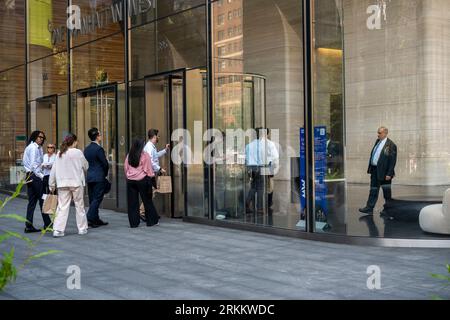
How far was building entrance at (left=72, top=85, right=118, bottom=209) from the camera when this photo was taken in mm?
14820

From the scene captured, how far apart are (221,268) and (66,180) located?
408 cm

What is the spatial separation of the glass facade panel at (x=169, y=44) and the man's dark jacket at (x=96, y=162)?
252 cm

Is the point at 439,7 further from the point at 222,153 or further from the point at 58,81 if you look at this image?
the point at 58,81

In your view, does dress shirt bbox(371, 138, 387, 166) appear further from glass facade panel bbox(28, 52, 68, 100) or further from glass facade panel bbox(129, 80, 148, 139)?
glass facade panel bbox(28, 52, 68, 100)

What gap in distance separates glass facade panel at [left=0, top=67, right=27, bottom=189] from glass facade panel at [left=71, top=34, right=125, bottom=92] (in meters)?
4.20

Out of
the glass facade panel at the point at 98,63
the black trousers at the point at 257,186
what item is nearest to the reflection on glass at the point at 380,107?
the black trousers at the point at 257,186

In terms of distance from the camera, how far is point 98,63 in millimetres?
15523

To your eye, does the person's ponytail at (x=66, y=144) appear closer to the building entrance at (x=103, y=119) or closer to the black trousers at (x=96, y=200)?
the black trousers at (x=96, y=200)

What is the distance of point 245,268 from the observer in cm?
728

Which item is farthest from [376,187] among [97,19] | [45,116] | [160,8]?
[45,116]

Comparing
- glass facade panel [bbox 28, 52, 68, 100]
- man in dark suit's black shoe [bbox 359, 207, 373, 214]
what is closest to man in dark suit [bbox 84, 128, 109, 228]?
man in dark suit's black shoe [bbox 359, 207, 373, 214]

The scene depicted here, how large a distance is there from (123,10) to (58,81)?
3.86 metres

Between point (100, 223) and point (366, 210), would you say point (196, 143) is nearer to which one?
point (100, 223)

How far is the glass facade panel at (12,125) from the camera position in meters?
19.9
